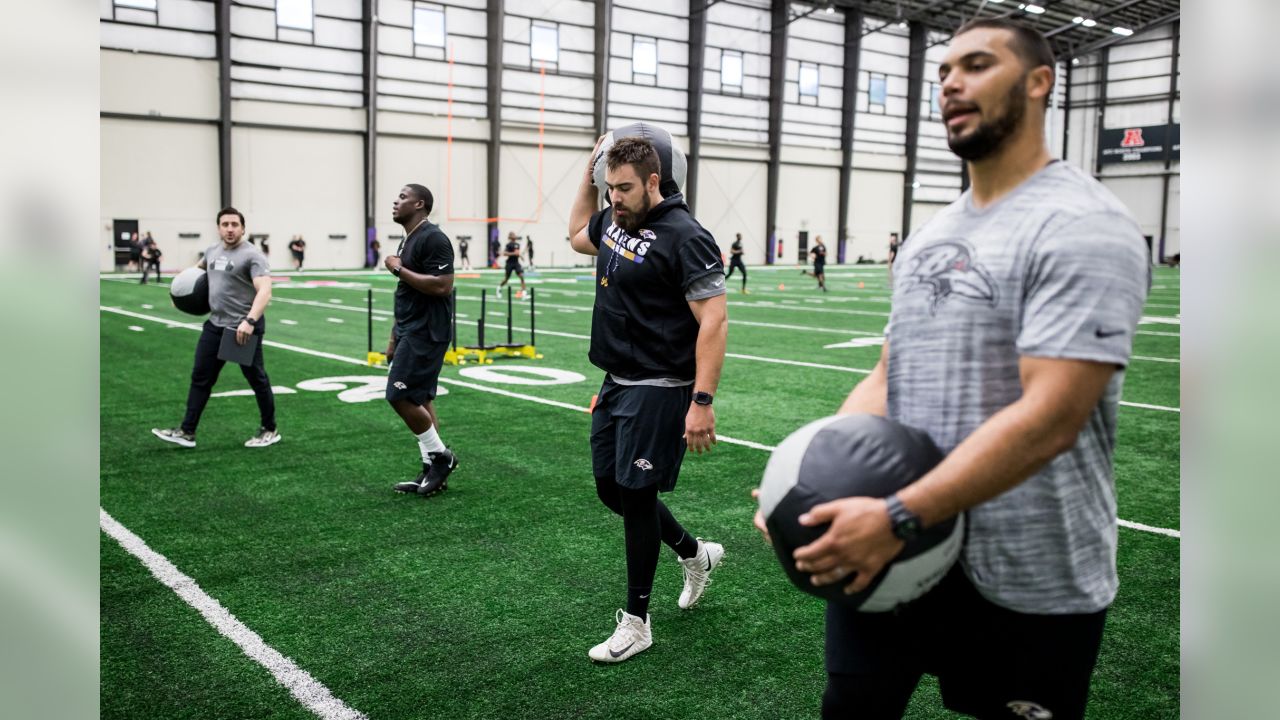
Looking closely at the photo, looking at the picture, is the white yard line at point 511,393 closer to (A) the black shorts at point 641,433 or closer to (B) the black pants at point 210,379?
(B) the black pants at point 210,379

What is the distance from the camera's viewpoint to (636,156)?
4.16 meters

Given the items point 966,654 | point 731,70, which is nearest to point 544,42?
point 731,70

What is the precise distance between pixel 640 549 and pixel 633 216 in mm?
1383

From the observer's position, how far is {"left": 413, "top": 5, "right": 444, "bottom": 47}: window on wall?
38.1 m

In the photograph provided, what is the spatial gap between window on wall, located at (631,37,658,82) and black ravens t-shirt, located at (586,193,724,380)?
132 feet

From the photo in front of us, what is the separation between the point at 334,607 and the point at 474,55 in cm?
3727

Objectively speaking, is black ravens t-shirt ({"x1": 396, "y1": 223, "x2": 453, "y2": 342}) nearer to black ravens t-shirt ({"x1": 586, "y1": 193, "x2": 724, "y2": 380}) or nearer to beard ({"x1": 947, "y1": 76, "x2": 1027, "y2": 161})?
black ravens t-shirt ({"x1": 586, "y1": 193, "x2": 724, "y2": 380})

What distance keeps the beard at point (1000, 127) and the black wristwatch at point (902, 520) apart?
70 cm

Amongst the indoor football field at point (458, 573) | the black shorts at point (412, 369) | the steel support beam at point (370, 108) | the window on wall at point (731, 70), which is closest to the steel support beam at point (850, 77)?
the window on wall at point (731, 70)

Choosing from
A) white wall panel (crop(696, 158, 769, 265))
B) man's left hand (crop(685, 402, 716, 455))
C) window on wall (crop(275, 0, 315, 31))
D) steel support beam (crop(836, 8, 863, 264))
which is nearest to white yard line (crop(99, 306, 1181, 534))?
man's left hand (crop(685, 402, 716, 455))

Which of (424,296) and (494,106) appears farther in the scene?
(494,106)

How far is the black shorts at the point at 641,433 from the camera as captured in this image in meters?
4.25

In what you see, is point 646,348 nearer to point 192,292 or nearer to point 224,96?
point 192,292

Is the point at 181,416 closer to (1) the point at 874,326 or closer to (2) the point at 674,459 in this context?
(2) the point at 674,459
